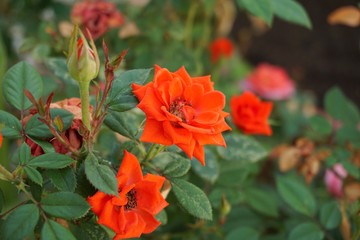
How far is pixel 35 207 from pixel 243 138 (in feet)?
1.38

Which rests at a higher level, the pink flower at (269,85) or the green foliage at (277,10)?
the green foliage at (277,10)

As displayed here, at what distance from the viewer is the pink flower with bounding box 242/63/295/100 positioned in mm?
1456

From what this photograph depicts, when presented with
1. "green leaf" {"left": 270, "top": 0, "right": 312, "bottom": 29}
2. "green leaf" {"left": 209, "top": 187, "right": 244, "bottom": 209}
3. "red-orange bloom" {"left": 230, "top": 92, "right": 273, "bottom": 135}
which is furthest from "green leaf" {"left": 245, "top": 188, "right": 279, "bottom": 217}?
"green leaf" {"left": 270, "top": 0, "right": 312, "bottom": 29}

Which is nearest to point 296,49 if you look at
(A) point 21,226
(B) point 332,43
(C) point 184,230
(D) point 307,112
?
(B) point 332,43

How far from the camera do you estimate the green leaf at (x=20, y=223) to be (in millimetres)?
515

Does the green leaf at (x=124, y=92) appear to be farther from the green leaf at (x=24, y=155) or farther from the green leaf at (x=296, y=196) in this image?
the green leaf at (x=296, y=196)

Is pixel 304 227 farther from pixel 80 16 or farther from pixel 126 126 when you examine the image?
pixel 80 16

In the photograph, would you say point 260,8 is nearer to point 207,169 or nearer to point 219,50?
point 207,169

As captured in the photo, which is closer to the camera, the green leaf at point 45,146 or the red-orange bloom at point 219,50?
the green leaf at point 45,146

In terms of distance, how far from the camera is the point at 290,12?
0.91m

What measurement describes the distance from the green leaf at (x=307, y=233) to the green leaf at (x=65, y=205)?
0.42 metres

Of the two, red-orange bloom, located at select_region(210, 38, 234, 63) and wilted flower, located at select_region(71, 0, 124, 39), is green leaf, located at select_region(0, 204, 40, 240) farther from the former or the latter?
red-orange bloom, located at select_region(210, 38, 234, 63)

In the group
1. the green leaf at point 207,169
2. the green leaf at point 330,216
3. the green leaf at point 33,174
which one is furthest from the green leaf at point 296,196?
the green leaf at point 33,174

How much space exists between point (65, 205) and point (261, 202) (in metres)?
0.52
